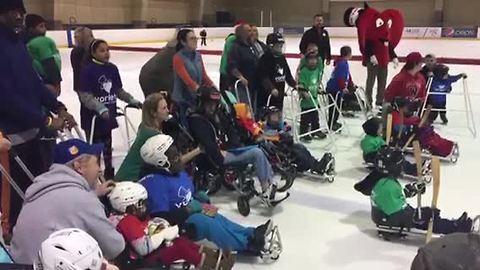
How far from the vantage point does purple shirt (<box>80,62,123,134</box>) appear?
4.52 metres

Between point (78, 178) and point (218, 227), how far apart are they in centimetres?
121

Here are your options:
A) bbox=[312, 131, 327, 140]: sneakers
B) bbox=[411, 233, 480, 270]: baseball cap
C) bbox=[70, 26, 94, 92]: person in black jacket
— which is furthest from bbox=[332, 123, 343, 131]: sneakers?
bbox=[411, 233, 480, 270]: baseball cap

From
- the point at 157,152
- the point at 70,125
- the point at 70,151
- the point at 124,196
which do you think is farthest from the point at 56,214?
the point at 70,125

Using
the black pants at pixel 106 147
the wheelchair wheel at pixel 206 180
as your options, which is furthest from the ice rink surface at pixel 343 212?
the black pants at pixel 106 147

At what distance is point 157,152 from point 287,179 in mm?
1516

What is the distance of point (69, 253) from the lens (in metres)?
1.59

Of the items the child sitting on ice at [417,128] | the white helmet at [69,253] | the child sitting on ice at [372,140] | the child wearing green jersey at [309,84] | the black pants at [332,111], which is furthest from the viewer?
the black pants at [332,111]

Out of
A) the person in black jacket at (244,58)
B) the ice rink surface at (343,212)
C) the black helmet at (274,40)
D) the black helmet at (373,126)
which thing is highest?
the black helmet at (274,40)

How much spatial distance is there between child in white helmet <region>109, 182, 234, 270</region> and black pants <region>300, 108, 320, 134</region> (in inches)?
152

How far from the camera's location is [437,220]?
3475mm

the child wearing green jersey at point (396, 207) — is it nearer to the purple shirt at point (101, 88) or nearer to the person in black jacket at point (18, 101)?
the person in black jacket at point (18, 101)

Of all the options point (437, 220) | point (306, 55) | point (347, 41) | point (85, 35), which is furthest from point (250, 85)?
point (347, 41)

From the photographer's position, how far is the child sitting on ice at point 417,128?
5.10 m

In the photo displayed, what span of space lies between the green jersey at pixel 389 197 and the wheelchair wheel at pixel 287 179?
89cm
